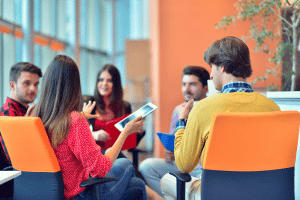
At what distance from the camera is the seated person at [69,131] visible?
1.48m

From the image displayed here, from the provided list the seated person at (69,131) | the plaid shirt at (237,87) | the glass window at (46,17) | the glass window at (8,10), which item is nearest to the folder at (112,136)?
the seated person at (69,131)

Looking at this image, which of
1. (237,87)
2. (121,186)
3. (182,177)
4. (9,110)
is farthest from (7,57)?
(237,87)

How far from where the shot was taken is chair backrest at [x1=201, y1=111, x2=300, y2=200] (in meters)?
1.19

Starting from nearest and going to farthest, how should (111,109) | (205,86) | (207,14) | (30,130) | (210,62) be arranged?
(30,130) < (210,62) < (205,86) < (111,109) < (207,14)

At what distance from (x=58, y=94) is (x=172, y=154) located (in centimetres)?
120

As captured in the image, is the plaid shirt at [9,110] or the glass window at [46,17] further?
the glass window at [46,17]

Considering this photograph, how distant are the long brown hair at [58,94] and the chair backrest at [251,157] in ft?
2.59

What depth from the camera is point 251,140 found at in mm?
1206

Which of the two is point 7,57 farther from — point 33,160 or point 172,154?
point 33,160

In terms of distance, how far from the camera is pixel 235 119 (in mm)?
1165

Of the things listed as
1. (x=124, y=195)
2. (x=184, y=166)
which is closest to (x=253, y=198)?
(x=184, y=166)

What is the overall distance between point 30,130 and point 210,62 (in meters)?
0.99

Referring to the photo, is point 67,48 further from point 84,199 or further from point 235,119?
point 235,119

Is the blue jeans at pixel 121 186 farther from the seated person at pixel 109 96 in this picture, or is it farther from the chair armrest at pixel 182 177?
the seated person at pixel 109 96
